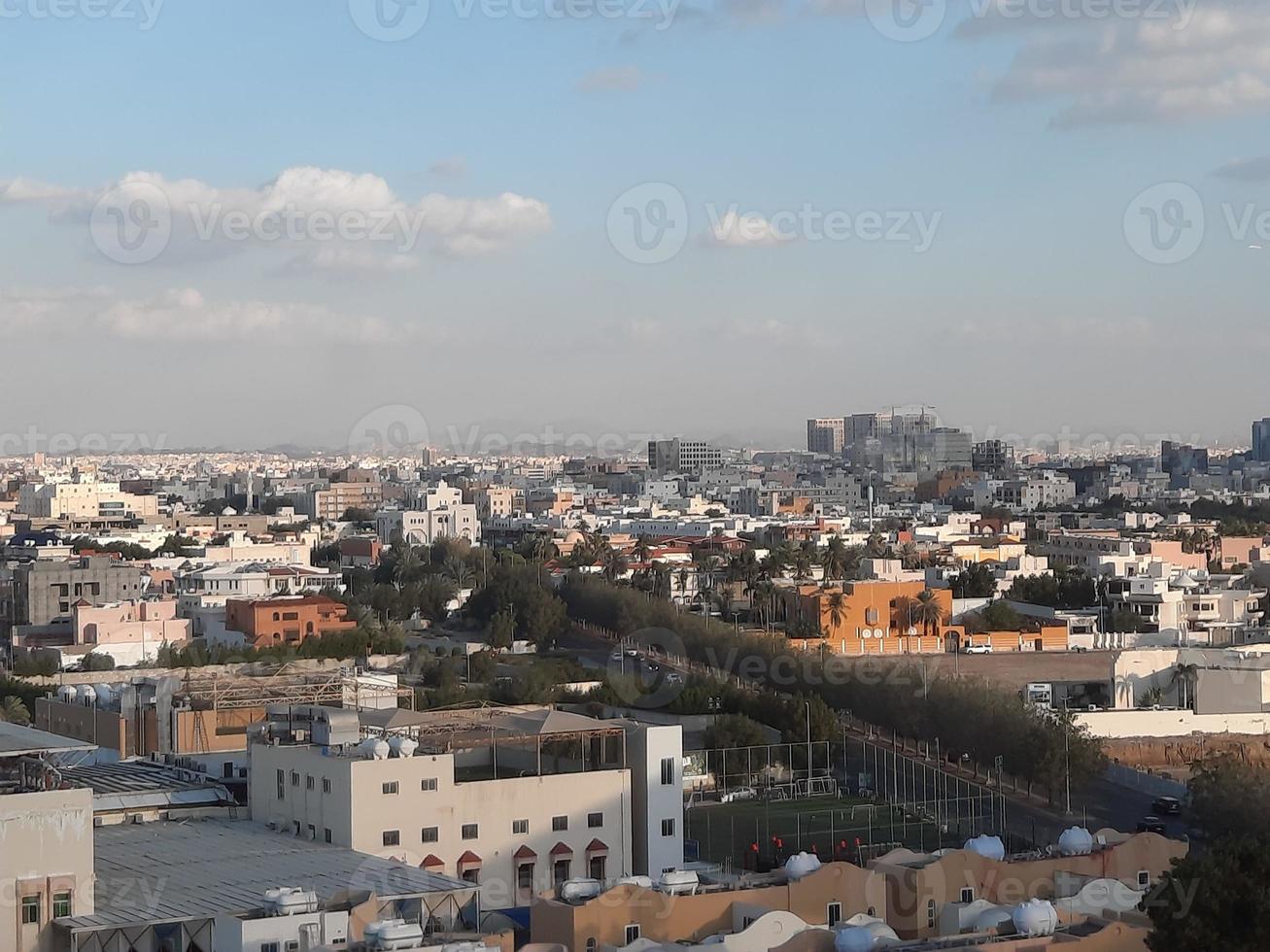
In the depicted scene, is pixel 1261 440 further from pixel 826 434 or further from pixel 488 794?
pixel 488 794

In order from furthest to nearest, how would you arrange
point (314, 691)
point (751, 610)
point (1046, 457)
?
point (1046, 457) < point (751, 610) < point (314, 691)

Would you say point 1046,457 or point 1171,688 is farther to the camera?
point 1046,457

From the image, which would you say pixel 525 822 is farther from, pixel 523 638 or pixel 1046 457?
pixel 1046 457

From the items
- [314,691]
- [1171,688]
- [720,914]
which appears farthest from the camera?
[1171,688]

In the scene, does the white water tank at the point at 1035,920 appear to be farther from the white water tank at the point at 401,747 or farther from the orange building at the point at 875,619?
the orange building at the point at 875,619

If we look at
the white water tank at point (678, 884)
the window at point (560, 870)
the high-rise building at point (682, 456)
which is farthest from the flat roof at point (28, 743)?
the high-rise building at point (682, 456)

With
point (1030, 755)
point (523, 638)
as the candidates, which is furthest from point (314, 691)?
point (523, 638)

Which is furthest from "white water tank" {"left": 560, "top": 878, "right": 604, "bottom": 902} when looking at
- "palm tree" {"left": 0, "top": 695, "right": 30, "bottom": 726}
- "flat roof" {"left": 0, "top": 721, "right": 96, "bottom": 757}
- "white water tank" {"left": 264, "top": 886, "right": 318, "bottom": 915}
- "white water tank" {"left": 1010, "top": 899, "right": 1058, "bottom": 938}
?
"palm tree" {"left": 0, "top": 695, "right": 30, "bottom": 726}

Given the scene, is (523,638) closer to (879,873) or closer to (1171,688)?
(1171,688)
